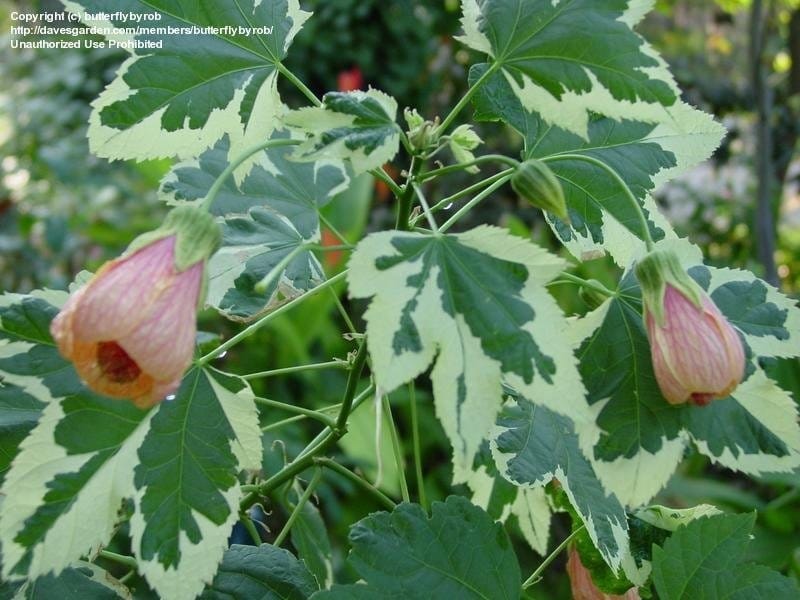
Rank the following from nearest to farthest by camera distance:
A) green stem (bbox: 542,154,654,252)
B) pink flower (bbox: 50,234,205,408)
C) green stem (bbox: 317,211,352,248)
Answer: pink flower (bbox: 50,234,205,408), green stem (bbox: 542,154,654,252), green stem (bbox: 317,211,352,248)

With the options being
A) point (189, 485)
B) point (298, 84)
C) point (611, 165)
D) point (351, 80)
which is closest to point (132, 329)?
point (189, 485)

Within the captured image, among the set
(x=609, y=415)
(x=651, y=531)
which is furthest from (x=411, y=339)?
(x=651, y=531)

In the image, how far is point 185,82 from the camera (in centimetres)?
59

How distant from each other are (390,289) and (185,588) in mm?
208

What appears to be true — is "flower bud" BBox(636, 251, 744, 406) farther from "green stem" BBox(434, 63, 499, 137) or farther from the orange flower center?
the orange flower center

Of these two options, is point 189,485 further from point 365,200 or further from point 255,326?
point 365,200


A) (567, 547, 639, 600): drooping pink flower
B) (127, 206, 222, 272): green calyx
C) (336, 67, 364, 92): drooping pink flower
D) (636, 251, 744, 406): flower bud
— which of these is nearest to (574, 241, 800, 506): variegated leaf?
(636, 251, 744, 406): flower bud

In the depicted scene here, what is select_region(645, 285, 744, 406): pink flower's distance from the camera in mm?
496

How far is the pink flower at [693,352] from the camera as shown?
1.63 feet

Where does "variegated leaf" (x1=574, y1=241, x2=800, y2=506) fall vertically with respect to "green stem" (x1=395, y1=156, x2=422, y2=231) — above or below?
below

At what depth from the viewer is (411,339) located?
464mm

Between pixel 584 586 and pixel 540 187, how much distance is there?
324 millimetres

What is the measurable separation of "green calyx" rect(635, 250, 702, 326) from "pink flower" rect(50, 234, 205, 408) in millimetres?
265

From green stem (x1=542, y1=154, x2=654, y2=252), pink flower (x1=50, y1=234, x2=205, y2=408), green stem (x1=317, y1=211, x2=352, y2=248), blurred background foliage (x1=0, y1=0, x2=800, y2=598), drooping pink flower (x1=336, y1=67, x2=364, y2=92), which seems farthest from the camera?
drooping pink flower (x1=336, y1=67, x2=364, y2=92)
